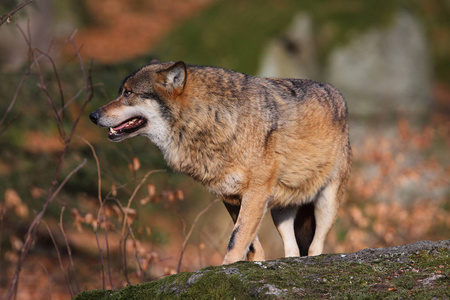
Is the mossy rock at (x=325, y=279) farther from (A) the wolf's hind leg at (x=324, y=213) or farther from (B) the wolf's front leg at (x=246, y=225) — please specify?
(A) the wolf's hind leg at (x=324, y=213)

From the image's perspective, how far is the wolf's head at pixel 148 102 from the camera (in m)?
5.09

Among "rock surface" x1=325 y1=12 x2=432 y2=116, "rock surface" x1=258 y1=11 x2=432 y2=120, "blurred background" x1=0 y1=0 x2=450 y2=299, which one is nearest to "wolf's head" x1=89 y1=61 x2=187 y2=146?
"blurred background" x1=0 y1=0 x2=450 y2=299

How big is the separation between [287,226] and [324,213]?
400mm

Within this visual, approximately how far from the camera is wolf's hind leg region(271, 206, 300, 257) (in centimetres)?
594

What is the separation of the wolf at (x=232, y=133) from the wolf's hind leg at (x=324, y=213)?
217mm

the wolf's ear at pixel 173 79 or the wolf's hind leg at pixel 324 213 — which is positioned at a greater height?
the wolf's ear at pixel 173 79

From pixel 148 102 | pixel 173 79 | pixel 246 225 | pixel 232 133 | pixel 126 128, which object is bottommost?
pixel 246 225

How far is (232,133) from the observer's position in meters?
5.10

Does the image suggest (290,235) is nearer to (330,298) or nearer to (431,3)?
(330,298)

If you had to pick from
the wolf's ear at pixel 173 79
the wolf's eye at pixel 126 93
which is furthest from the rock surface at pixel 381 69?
the wolf's eye at pixel 126 93

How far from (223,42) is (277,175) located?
9.42 meters

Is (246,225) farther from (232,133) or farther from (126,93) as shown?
(126,93)

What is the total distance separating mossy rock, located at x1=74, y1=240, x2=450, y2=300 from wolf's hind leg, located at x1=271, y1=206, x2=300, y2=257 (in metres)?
2.16

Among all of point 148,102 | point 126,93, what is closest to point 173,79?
point 148,102
